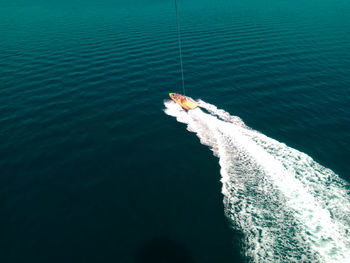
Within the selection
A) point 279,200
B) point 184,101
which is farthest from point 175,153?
point 279,200

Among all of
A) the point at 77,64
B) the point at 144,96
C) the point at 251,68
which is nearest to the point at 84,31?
the point at 77,64

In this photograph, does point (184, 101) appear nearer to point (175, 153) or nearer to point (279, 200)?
point (175, 153)

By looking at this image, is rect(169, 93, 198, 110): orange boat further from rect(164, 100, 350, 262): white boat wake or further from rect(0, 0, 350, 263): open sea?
rect(164, 100, 350, 262): white boat wake

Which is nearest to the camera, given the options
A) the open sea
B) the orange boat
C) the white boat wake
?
the white boat wake

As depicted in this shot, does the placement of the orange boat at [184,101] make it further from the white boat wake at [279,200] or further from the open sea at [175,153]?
the white boat wake at [279,200]

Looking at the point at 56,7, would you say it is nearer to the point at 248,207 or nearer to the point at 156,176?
the point at 156,176

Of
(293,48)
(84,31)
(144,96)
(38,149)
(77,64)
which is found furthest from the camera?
(84,31)

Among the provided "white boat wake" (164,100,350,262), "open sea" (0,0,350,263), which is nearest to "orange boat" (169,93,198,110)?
"open sea" (0,0,350,263)
